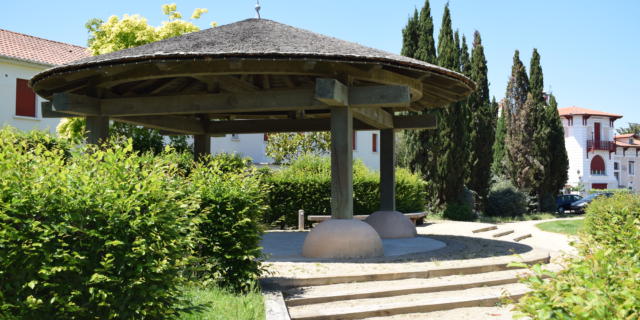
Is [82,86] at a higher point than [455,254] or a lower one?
higher

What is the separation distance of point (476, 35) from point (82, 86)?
76.7ft

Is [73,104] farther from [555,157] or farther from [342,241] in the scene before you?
[555,157]

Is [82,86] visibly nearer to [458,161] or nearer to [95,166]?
[95,166]

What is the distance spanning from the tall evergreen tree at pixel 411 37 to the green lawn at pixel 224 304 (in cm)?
2142

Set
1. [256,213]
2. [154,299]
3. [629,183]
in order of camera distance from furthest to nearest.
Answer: [629,183], [256,213], [154,299]

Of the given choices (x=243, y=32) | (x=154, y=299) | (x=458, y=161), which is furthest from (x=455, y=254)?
(x=458, y=161)

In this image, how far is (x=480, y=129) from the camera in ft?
92.4

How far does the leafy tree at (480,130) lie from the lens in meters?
27.2

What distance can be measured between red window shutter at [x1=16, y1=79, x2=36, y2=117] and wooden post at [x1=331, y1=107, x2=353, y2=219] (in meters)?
21.2

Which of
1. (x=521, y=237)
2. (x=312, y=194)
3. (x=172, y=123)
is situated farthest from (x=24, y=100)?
(x=521, y=237)

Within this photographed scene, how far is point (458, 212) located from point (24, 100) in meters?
19.9

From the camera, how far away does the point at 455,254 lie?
1002 cm

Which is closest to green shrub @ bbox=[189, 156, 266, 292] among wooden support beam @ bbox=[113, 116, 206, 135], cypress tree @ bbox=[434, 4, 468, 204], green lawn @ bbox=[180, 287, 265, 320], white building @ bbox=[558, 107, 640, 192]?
green lawn @ bbox=[180, 287, 265, 320]

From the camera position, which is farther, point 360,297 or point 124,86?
point 124,86
